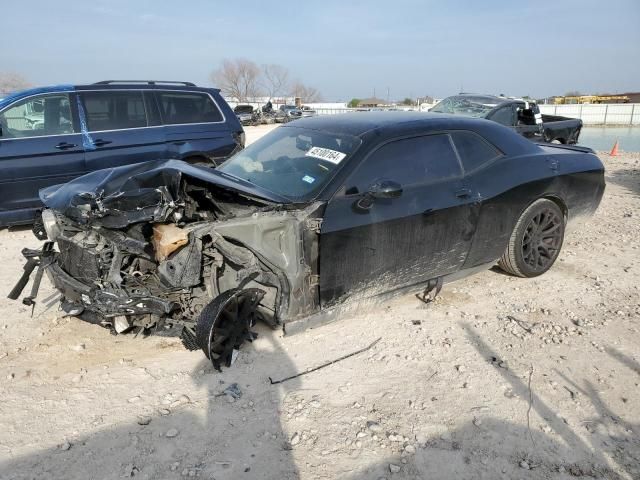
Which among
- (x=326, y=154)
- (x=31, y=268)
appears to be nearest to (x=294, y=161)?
(x=326, y=154)

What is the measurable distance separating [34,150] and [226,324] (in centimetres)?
429

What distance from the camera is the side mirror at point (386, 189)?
3066 mm

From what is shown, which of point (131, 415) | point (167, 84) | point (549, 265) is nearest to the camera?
point (131, 415)

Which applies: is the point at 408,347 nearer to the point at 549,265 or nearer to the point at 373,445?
the point at 373,445

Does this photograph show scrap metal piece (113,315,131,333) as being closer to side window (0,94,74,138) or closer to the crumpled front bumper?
the crumpled front bumper

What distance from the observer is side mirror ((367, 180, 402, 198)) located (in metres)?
3.07

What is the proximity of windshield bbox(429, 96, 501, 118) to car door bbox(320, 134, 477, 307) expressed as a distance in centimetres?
715

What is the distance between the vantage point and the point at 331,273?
3098mm

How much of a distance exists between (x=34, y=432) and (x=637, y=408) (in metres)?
3.39

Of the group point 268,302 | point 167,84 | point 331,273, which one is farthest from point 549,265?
point 167,84

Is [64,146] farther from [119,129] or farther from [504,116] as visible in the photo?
[504,116]

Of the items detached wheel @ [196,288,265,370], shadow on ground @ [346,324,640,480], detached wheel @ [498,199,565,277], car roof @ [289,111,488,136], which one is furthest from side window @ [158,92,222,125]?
shadow on ground @ [346,324,640,480]

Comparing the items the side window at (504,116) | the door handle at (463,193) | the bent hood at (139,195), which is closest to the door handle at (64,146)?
the bent hood at (139,195)

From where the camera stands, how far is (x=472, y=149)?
151 inches
